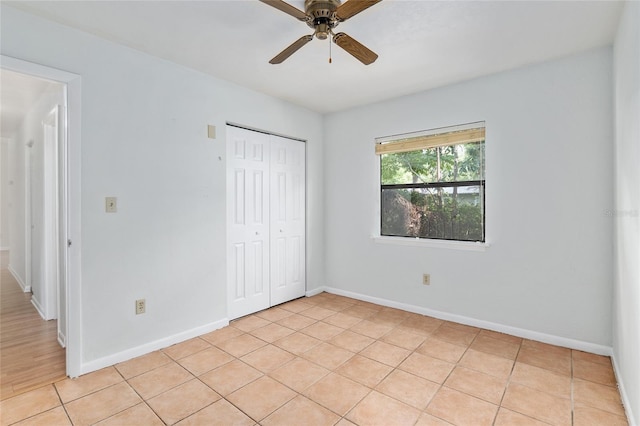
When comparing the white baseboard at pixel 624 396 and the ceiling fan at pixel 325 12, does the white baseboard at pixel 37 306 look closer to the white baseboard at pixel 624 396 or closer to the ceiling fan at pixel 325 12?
the ceiling fan at pixel 325 12

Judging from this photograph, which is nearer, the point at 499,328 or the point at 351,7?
the point at 351,7

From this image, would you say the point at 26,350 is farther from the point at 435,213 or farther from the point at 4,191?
the point at 4,191

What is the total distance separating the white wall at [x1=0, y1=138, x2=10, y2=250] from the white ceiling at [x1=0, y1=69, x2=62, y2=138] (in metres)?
2.87

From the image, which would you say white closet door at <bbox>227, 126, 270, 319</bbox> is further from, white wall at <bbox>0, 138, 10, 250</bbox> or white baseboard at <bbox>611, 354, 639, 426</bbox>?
white wall at <bbox>0, 138, 10, 250</bbox>

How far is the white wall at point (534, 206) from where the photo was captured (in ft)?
8.23

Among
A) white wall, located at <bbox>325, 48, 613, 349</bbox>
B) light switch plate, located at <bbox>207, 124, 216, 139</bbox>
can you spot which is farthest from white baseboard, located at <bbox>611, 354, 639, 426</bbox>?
light switch plate, located at <bbox>207, 124, 216, 139</bbox>

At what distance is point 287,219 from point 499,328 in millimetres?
2517

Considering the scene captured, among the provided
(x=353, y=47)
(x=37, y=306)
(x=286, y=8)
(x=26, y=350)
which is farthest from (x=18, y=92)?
(x=353, y=47)

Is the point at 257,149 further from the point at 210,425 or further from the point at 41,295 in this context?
the point at 41,295

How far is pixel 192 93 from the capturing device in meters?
2.89

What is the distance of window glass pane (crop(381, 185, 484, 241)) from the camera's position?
3.19 m

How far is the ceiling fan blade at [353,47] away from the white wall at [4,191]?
26.3ft

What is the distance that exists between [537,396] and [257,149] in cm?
320

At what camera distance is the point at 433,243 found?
11.1 feet
